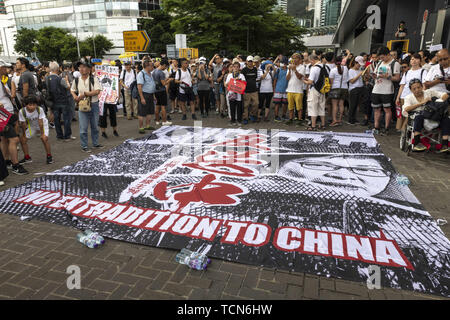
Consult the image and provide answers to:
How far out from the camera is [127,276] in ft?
9.73

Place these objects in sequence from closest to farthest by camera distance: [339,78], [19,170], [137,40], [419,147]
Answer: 1. [19,170]
2. [419,147]
3. [339,78]
4. [137,40]

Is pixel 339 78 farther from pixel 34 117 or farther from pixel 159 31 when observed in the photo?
pixel 159 31

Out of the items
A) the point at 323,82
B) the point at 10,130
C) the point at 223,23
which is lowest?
the point at 10,130

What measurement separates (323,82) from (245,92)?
252 cm

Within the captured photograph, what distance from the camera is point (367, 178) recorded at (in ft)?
17.0

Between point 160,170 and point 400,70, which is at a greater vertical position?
point 400,70

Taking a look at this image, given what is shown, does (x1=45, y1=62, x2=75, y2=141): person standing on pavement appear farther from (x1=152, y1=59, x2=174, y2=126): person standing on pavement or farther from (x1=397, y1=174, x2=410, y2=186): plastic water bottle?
(x1=397, y1=174, x2=410, y2=186): plastic water bottle

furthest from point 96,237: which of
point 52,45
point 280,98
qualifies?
point 52,45

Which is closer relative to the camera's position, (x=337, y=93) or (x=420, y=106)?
(x=420, y=106)

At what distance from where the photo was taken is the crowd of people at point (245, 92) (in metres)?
6.31

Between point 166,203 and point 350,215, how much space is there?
2477mm

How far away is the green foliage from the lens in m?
61.4
